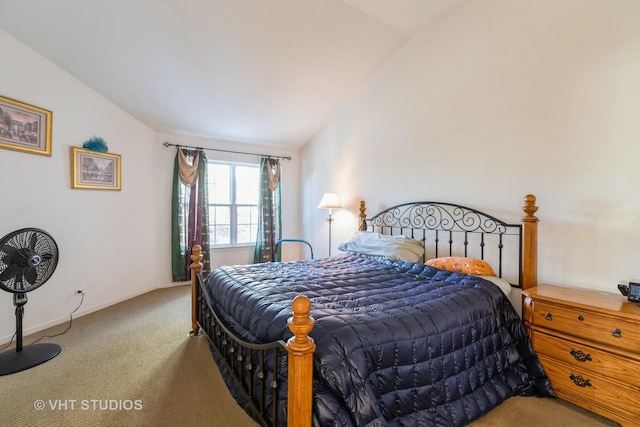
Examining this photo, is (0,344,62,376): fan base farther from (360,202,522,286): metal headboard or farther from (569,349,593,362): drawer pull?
(569,349,593,362): drawer pull

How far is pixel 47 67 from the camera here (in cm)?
282

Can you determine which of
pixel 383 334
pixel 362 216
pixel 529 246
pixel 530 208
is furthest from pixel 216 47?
pixel 529 246

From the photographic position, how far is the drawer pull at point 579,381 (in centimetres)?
167

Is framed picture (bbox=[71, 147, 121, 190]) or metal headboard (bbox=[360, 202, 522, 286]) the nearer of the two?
metal headboard (bbox=[360, 202, 522, 286])

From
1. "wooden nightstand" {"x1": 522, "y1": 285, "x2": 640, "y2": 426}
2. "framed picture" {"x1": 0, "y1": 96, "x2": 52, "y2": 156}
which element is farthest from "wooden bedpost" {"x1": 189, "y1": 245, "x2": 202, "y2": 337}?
"wooden nightstand" {"x1": 522, "y1": 285, "x2": 640, "y2": 426}

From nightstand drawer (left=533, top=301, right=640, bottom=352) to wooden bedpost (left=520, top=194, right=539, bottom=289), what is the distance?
368mm

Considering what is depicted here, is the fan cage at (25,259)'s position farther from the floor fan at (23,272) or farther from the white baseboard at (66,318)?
the white baseboard at (66,318)

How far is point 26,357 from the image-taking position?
2.25 meters

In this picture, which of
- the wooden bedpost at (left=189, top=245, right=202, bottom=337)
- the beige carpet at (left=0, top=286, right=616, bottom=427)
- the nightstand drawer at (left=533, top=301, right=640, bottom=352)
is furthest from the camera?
the wooden bedpost at (left=189, top=245, right=202, bottom=337)

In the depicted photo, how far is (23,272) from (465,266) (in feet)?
11.3

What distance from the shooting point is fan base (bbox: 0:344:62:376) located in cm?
211

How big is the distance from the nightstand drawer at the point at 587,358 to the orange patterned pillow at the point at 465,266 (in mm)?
525

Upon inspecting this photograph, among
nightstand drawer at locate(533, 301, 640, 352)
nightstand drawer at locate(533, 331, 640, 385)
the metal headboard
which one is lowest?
nightstand drawer at locate(533, 331, 640, 385)

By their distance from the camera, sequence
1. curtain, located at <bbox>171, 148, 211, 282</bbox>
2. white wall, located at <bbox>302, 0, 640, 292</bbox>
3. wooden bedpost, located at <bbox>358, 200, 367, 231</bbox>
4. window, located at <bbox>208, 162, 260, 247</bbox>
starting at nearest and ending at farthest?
1. white wall, located at <bbox>302, 0, 640, 292</bbox>
2. wooden bedpost, located at <bbox>358, 200, 367, 231</bbox>
3. curtain, located at <bbox>171, 148, 211, 282</bbox>
4. window, located at <bbox>208, 162, 260, 247</bbox>
